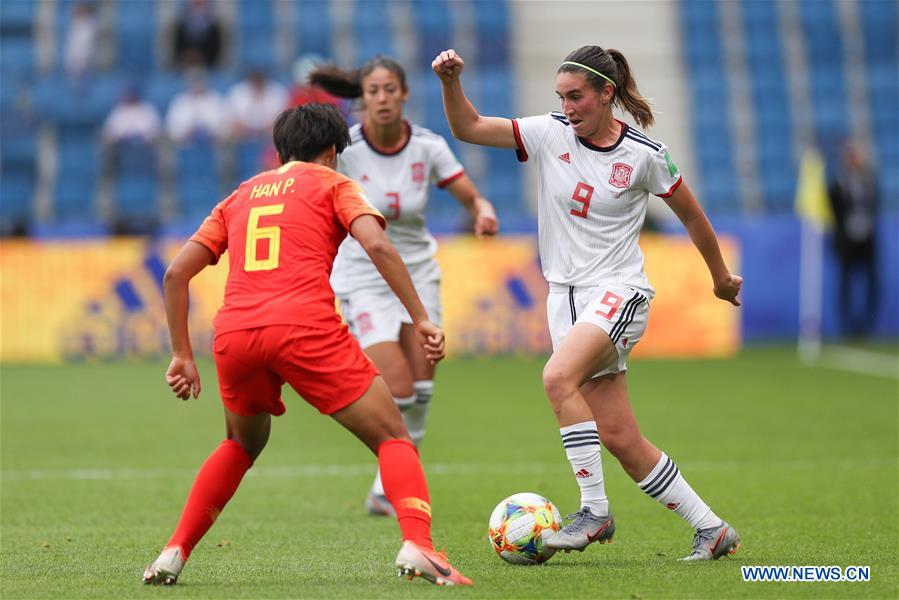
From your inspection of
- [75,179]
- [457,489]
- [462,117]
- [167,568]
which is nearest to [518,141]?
[462,117]

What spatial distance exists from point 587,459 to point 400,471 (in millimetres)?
1024

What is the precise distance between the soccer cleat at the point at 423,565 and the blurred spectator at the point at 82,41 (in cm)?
1852

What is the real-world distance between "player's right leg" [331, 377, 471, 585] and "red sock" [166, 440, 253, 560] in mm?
497

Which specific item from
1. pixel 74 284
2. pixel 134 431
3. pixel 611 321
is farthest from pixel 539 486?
pixel 74 284

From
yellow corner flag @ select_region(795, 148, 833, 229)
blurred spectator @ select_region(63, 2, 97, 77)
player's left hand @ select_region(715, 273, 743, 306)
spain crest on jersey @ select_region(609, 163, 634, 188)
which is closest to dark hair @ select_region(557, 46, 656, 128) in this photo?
spain crest on jersey @ select_region(609, 163, 634, 188)

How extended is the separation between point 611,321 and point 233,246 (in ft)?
5.46

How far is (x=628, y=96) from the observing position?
645cm

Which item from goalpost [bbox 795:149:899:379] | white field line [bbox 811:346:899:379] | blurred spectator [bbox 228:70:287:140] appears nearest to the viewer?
white field line [bbox 811:346:899:379]

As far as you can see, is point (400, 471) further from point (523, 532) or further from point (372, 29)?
point (372, 29)

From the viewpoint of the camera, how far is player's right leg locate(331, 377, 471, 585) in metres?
5.43

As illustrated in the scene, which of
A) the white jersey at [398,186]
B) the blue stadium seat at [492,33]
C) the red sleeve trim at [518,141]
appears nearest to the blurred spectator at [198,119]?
the blue stadium seat at [492,33]

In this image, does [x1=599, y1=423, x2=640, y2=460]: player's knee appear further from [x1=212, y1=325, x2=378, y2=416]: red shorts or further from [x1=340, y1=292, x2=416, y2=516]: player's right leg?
[x1=340, y1=292, x2=416, y2=516]: player's right leg

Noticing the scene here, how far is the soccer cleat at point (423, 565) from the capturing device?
536 centimetres

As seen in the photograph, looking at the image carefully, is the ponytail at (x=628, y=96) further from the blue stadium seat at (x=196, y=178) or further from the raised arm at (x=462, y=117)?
the blue stadium seat at (x=196, y=178)
